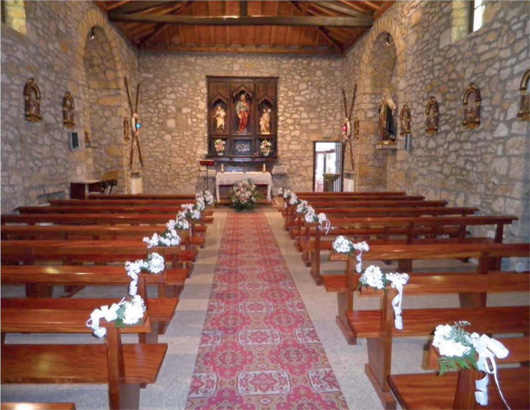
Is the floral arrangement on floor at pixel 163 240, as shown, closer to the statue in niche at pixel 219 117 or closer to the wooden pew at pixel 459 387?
the wooden pew at pixel 459 387

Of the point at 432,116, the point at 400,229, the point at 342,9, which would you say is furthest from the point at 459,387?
the point at 342,9

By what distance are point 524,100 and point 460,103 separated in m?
1.63

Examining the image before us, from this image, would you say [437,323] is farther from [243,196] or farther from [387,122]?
[387,122]

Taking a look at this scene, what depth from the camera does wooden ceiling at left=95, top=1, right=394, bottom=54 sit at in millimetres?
9984

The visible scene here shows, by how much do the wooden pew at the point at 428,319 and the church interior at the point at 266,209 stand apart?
0.02 m

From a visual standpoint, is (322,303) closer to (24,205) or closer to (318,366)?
(318,366)

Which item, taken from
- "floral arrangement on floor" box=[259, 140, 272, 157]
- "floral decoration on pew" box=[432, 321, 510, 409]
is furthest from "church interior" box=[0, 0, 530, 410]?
"floral arrangement on floor" box=[259, 140, 272, 157]

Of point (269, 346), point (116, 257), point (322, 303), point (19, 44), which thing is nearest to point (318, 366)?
point (269, 346)

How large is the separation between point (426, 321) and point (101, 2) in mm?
9409

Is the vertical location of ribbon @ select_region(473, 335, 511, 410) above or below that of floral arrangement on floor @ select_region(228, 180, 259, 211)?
above

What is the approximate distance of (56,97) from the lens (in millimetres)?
6977

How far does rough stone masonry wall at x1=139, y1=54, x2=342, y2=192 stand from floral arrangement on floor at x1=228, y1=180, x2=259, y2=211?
3324mm

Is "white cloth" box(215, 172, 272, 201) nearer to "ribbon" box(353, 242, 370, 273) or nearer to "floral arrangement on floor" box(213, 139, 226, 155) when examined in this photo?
"floral arrangement on floor" box(213, 139, 226, 155)

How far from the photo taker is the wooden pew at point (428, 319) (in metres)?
2.27
